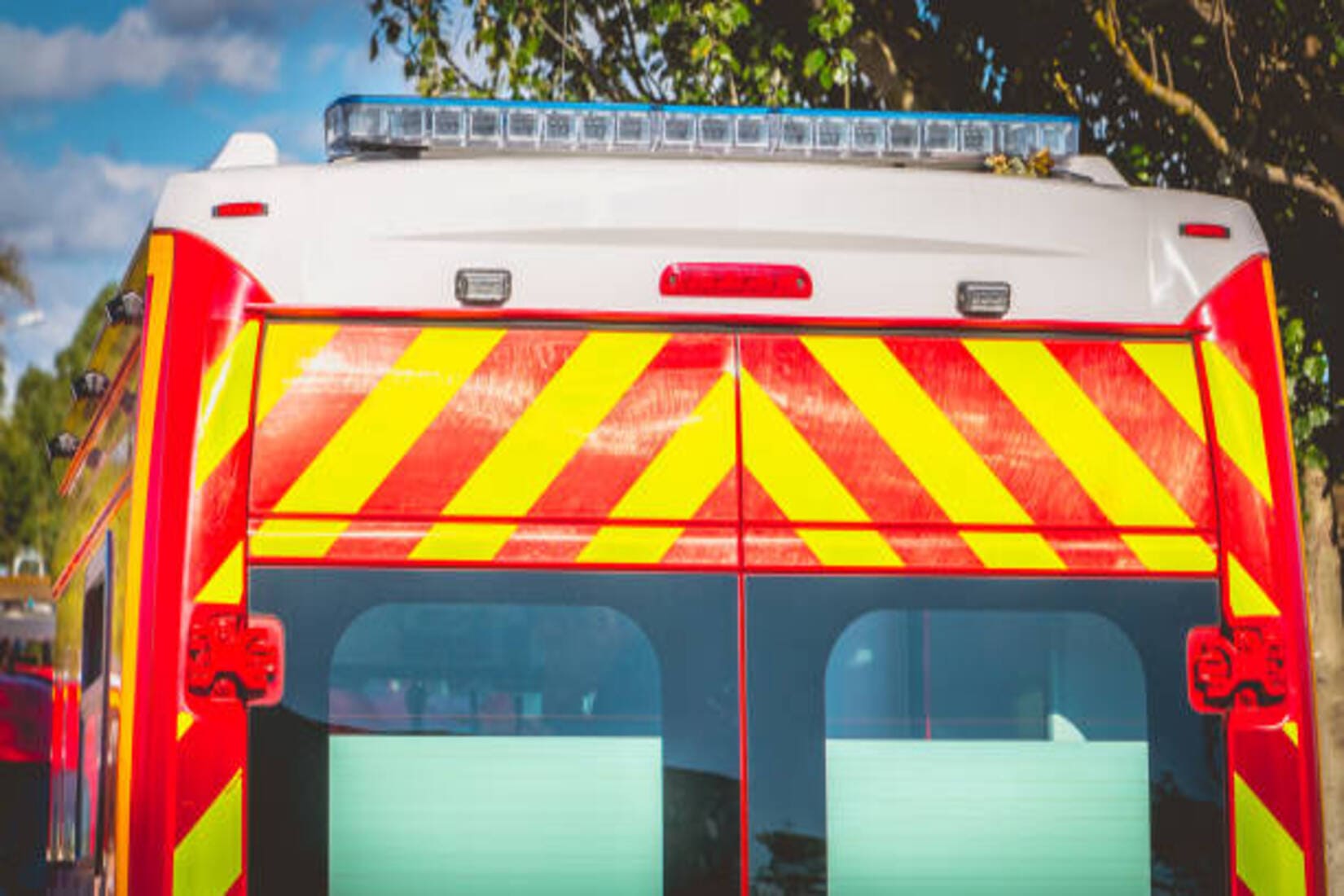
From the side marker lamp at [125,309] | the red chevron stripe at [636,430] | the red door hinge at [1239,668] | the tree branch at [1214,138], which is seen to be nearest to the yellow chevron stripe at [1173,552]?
the red door hinge at [1239,668]

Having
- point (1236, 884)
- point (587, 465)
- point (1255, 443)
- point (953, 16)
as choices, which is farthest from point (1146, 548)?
point (953, 16)

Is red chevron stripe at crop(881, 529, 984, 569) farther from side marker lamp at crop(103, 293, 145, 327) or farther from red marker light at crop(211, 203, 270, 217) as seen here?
side marker lamp at crop(103, 293, 145, 327)

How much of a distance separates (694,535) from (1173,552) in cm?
102

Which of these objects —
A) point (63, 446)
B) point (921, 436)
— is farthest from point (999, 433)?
point (63, 446)

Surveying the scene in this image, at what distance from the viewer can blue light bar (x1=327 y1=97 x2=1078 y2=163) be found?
5297mm

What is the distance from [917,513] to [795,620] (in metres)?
0.35

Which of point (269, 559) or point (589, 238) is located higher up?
point (589, 238)

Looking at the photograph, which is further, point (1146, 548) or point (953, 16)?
point (953, 16)

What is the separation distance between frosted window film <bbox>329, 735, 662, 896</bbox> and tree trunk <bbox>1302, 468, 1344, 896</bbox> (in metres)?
8.06

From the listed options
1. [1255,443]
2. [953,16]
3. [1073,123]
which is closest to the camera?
[1255,443]

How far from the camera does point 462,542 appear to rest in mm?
4637

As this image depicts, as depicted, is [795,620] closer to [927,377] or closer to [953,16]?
[927,377]

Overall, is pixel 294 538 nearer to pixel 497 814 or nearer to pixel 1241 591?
pixel 497 814

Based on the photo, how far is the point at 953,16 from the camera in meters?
12.6
